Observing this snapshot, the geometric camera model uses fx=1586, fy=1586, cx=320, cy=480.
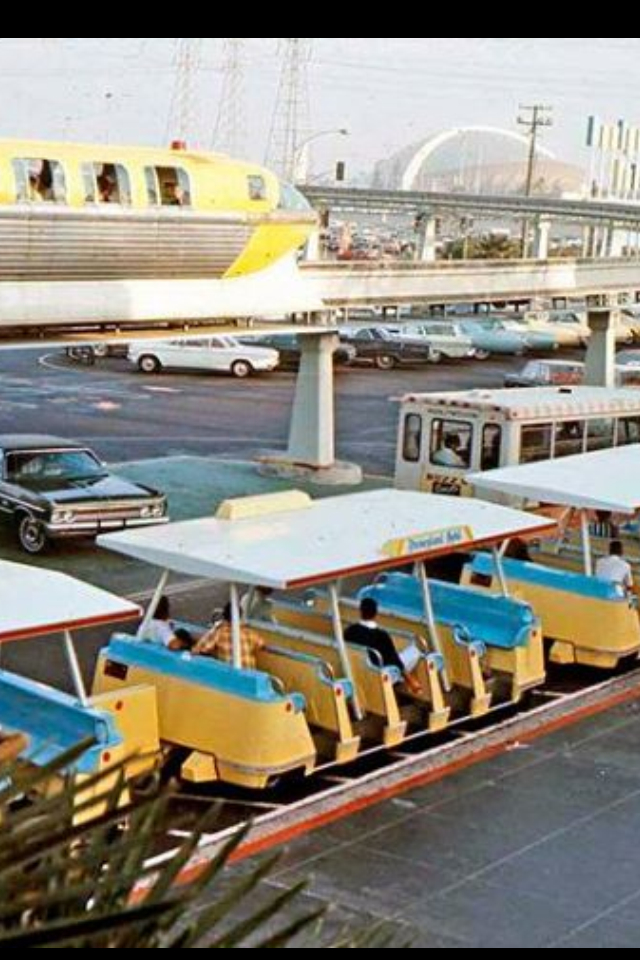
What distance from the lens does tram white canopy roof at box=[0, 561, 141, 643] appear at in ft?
33.7

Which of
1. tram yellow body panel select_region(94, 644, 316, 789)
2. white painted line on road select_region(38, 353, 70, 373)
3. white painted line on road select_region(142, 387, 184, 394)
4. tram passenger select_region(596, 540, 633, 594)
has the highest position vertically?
tram passenger select_region(596, 540, 633, 594)

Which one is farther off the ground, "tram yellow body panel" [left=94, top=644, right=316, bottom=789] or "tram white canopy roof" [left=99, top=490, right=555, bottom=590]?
"tram white canopy roof" [left=99, top=490, right=555, bottom=590]

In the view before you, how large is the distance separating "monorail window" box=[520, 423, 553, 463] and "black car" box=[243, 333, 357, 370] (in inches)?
1073

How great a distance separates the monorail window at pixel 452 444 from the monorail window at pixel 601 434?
Answer: 2373mm

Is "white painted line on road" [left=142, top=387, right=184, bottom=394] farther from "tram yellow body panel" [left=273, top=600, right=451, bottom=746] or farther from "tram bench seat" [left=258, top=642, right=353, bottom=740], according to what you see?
"tram bench seat" [left=258, top=642, right=353, bottom=740]

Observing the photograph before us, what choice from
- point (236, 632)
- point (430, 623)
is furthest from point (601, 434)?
point (236, 632)

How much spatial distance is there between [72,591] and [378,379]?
35834mm

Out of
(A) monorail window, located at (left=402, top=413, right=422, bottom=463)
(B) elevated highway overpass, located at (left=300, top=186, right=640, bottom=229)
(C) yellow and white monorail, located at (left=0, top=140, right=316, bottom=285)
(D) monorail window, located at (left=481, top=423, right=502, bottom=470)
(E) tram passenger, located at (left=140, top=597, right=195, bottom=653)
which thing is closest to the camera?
(E) tram passenger, located at (left=140, top=597, right=195, bottom=653)

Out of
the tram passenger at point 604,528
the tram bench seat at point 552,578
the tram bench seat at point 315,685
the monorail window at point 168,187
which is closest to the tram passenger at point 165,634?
the tram bench seat at point 315,685

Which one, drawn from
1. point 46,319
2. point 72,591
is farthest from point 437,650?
point 46,319

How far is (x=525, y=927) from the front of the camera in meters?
9.59

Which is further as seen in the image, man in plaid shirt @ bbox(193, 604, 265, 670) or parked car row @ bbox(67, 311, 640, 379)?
parked car row @ bbox(67, 311, 640, 379)

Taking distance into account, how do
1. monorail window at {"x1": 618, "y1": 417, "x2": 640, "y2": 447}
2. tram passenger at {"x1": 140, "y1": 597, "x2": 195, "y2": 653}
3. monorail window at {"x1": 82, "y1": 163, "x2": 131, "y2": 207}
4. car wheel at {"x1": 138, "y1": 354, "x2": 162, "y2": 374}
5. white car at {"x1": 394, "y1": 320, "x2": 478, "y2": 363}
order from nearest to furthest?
tram passenger at {"x1": 140, "y1": 597, "x2": 195, "y2": 653} < monorail window at {"x1": 82, "y1": 163, "x2": 131, "y2": 207} < monorail window at {"x1": 618, "y1": 417, "x2": 640, "y2": 447} < car wheel at {"x1": 138, "y1": 354, "x2": 162, "y2": 374} < white car at {"x1": 394, "y1": 320, "x2": 478, "y2": 363}

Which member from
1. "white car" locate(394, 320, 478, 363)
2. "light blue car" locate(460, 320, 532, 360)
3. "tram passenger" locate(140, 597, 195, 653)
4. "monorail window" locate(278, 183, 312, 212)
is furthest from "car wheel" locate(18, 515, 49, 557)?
"light blue car" locate(460, 320, 532, 360)
